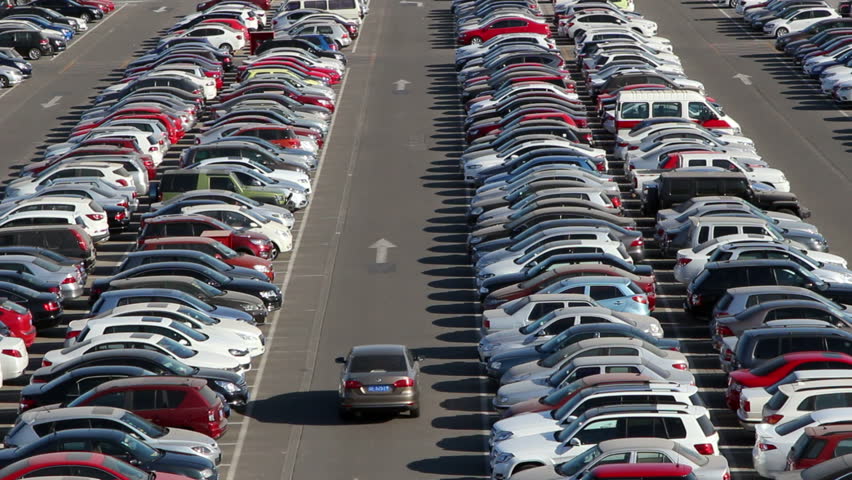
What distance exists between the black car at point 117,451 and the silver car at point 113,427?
0.50 m

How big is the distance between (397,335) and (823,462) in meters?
12.4

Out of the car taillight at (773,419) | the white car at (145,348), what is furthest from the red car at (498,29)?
the car taillight at (773,419)

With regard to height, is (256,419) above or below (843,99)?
above

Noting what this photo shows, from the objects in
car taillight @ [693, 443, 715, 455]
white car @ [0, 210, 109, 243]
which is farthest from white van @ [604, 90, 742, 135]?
car taillight @ [693, 443, 715, 455]

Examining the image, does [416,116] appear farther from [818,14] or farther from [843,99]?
[818,14]

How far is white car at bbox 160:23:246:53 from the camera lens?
65.5m

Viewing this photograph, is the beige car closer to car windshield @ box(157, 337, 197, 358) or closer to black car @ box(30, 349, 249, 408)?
black car @ box(30, 349, 249, 408)

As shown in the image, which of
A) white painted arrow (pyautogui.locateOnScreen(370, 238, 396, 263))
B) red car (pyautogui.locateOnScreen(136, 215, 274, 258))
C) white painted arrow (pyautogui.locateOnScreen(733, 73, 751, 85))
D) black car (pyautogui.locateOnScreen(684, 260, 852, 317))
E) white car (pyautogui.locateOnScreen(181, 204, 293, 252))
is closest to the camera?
black car (pyautogui.locateOnScreen(684, 260, 852, 317))

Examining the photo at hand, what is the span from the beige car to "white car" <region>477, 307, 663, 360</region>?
2.87 metres

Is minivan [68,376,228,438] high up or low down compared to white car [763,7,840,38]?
up

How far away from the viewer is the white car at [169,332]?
104 ft

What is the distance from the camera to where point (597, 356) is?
29.1 meters

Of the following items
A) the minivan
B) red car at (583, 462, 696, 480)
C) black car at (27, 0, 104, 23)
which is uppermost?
red car at (583, 462, 696, 480)

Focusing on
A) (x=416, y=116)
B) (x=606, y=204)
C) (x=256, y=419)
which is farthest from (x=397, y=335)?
(x=416, y=116)
